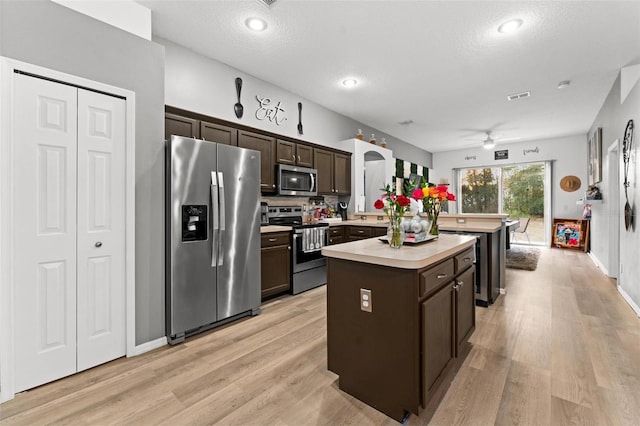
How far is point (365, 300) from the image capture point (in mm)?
1692

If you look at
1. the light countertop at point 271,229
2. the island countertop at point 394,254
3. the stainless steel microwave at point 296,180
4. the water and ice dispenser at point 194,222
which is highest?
the stainless steel microwave at point 296,180

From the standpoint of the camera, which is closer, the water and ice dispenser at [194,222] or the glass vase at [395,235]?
the glass vase at [395,235]

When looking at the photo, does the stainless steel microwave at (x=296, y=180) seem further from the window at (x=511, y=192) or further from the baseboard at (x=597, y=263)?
the window at (x=511, y=192)

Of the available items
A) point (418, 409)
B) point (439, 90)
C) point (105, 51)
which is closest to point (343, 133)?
point (439, 90)

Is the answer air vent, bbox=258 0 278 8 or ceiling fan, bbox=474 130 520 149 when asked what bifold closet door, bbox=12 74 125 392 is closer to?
air vent, bbox=258 0 278 8

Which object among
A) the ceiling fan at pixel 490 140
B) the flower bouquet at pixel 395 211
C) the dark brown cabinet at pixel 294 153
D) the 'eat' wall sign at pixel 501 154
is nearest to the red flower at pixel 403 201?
the flower bouquet at pixel 395 211

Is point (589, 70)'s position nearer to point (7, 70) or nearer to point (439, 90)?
point (439, 90)

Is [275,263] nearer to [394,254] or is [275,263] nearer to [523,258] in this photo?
[394,254]

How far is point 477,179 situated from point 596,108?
3.89 metres

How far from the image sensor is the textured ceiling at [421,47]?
2.58 metres

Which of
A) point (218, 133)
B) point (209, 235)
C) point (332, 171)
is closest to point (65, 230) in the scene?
point (209, 235)

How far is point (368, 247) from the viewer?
76.5 inches

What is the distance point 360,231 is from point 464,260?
249 cm

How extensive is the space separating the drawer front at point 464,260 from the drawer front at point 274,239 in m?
2.14
